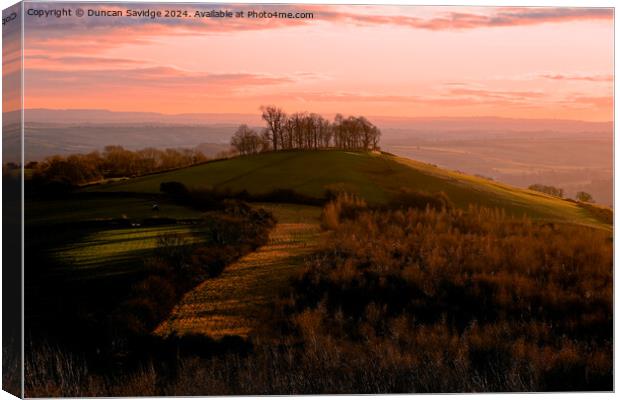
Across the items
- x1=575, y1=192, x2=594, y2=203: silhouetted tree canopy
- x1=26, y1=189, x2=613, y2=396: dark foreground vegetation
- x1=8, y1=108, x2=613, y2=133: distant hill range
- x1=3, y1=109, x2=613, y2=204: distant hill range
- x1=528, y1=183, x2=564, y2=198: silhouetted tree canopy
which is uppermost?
x1=8, y1=108, x2=613, y2=133: distant hill range

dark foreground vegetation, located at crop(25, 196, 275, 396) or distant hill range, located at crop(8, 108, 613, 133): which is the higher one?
distant hill range, located at crop(8, 108, 613, 133)

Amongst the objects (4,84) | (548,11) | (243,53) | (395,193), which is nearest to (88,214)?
(4,84)

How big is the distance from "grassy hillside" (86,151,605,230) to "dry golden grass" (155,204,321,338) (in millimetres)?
379

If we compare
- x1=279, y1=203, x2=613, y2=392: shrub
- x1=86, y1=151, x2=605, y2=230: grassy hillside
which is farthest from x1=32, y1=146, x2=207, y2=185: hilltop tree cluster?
x1=279, y1=203, x2=613, y2=392: shrub

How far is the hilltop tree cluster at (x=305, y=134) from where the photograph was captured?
38.8ft

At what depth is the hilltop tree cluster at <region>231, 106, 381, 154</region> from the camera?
11820 mm

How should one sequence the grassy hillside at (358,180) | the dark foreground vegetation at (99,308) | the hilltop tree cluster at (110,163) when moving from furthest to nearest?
the grassy hillside at (358,180) < the hilltop tree cluster at (110,163) < the dark foreground vegetation at (99,308)

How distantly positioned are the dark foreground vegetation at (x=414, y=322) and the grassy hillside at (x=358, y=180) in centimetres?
17

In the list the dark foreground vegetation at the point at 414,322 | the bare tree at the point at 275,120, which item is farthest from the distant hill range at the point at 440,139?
the dark foreground vegetation at the point at 414,322

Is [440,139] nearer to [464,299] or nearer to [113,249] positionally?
[464,299]

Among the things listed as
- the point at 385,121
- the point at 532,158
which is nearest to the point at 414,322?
the point at 385,121

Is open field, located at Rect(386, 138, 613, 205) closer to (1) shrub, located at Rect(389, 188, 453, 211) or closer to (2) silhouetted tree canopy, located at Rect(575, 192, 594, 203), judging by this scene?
(2) silhouetted tree canopy, located at Rect(575, 192, 594, 203)

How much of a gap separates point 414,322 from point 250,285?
1.86m

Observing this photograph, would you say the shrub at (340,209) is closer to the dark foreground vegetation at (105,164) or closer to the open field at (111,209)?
the open field at (111,209)
